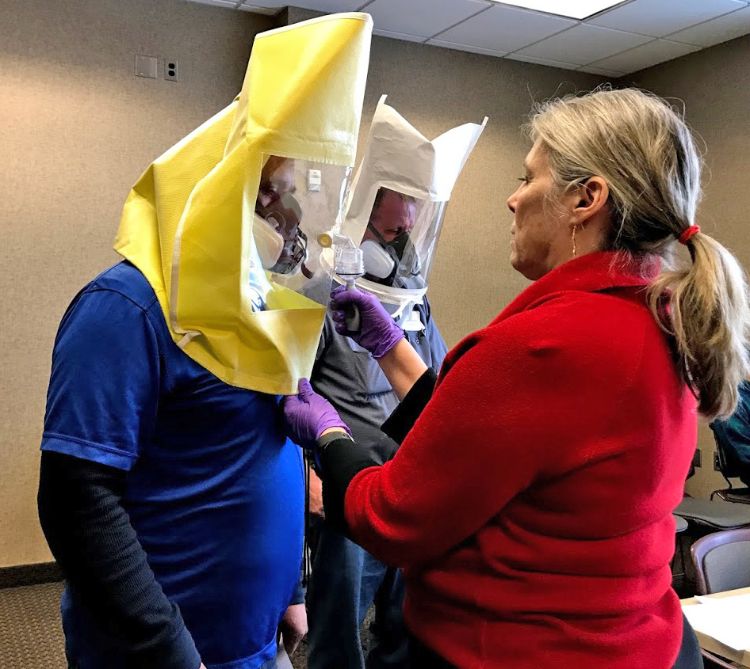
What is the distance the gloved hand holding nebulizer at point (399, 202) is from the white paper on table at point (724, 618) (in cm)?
98

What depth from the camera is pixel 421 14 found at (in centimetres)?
362

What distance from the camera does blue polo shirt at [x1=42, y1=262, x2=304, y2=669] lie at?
0.97 meters

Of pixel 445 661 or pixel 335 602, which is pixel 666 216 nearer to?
pixel 445 661

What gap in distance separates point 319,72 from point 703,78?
12.5 ft

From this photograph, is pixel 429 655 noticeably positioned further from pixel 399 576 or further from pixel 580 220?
pixel 399 576

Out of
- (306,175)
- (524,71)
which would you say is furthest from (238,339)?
(524,71)

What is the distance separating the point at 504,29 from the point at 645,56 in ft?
3.38

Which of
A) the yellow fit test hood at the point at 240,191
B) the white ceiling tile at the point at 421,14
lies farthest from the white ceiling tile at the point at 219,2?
the yellow fit test hood at the point at 240,191

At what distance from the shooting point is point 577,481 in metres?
0.94

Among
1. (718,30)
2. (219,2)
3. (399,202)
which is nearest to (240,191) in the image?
(399,202)

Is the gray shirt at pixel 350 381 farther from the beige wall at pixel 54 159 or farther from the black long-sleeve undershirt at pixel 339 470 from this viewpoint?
the beige wall at pixel 54 159

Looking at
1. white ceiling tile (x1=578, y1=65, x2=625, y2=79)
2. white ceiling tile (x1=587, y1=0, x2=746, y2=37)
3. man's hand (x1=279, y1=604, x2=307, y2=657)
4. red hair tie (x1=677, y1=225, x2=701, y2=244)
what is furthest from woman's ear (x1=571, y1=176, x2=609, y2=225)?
white ceiling tile (x1=578, y1=65, x2=625, y2=79)

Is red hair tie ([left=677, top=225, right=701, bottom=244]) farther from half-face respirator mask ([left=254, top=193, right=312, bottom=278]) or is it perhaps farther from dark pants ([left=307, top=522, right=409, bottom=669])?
dark pants ([left=307, top=522, right=409, bottom=669])

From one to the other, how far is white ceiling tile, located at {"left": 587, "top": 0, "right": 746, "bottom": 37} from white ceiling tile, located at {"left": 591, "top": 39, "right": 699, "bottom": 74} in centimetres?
24
